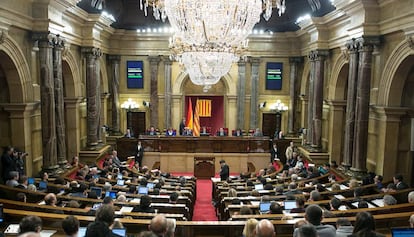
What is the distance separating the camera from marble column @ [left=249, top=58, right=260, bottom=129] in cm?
2131

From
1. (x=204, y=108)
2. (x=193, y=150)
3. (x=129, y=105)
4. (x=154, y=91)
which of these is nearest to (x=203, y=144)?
(x=193, y=150)

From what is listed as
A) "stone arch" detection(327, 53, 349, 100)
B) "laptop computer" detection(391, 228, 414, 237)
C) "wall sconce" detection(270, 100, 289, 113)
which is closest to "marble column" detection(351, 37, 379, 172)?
"stone arch" detection(327, 53, 349, 100)

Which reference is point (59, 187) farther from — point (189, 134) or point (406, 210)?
point (189, 134)

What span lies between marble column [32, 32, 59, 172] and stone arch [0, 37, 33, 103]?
1.43 ft

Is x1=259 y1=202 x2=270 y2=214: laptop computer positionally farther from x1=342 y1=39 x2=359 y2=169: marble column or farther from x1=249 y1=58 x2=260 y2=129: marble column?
x1=249 y1=58 x2=260 y2=129: marble column

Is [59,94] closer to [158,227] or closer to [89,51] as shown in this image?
[89,51]

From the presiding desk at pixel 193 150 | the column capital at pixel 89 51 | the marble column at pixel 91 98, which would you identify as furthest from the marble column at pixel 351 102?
the marble column at pixel 91 98

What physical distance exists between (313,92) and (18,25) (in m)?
11.9

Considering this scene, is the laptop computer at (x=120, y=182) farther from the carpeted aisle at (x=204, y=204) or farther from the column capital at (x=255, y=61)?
the column capital at (x=255, y=61)

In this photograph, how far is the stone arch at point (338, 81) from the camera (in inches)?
614

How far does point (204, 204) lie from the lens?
13125 millimetres

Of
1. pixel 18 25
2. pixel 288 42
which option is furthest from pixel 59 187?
pixel 288 42

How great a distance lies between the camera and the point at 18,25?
434 inches

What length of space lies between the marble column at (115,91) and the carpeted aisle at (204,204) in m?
6.93
